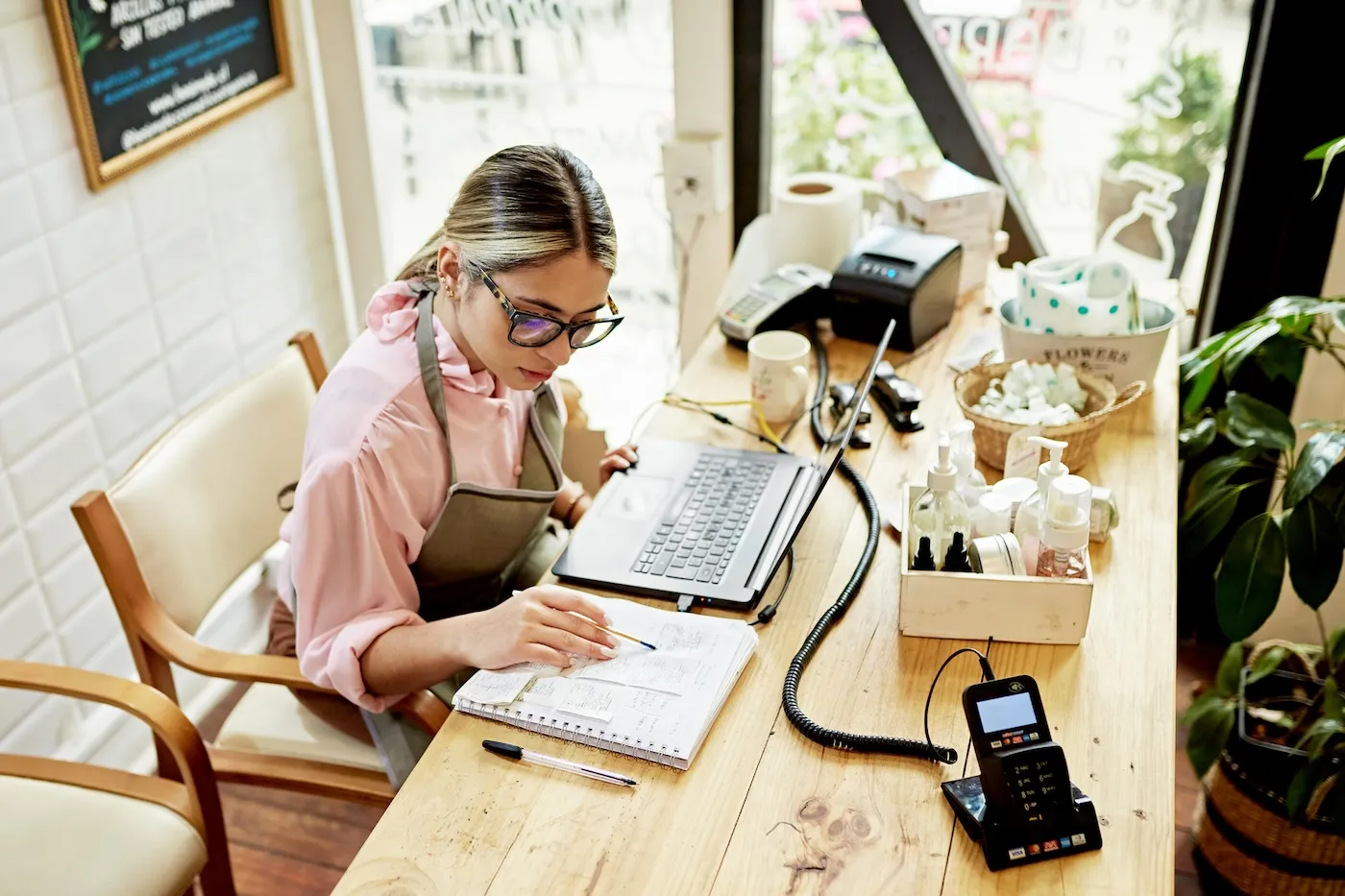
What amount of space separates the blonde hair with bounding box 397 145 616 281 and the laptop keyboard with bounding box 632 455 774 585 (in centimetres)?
36

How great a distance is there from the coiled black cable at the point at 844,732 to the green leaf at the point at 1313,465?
1.83 feet

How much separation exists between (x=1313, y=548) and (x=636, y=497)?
0.95 metres

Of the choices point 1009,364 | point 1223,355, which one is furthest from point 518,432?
point 1223,355

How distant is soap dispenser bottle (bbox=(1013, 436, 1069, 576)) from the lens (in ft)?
4.74

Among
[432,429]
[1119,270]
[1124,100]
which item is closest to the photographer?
[432,429]

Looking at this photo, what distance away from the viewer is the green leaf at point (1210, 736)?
1.94m

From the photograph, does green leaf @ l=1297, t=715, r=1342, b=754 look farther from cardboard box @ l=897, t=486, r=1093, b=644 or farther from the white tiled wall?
the white tiled wall

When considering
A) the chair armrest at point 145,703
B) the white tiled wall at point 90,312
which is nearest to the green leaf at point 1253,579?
the chair armrest at point 145,703

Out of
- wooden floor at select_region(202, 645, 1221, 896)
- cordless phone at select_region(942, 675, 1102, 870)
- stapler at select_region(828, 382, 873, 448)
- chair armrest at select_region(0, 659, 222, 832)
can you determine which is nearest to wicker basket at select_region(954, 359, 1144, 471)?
stapler at select_region(828, 382, 873, 448)

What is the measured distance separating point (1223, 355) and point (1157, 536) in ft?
1.30

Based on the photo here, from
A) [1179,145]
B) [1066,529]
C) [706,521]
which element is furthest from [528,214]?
[1179,145]

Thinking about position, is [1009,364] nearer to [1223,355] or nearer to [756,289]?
[1223,355]

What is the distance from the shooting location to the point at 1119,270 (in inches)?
75.7

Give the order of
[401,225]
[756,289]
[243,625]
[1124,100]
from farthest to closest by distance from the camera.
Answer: [401,225] → [243,625] → [1124,100] → [756,289]
